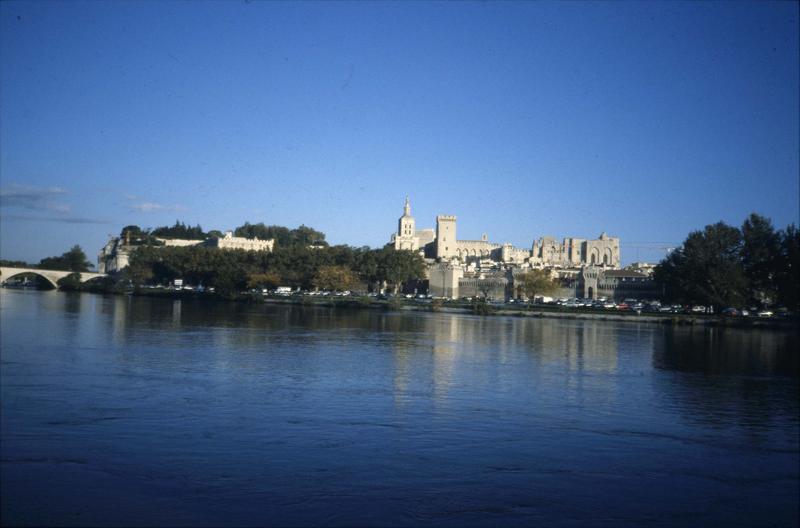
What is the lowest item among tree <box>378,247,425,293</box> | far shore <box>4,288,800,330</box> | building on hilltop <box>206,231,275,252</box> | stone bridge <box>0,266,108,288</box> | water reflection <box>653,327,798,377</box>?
water reflection <box>653,327,798,377</box>

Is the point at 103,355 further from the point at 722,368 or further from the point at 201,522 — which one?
the point at 722,368

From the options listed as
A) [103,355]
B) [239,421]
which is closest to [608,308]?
[103,355]

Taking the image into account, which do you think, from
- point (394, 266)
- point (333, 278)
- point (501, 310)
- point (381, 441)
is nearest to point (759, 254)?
point (501, 310)

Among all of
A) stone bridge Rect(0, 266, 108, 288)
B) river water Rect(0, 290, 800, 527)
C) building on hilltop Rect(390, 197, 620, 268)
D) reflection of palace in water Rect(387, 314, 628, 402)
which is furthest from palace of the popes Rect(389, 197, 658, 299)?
river water Rect(0, 290, 800, 527)

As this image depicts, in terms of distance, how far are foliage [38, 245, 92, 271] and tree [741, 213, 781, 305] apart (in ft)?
273

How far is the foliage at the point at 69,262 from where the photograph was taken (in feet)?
329

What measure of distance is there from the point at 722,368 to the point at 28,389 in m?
20.2

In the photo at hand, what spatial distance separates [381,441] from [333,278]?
66.8 meters

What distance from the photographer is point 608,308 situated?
6550cm

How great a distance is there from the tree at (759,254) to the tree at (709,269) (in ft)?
2.46

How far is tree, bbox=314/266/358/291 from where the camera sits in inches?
3073

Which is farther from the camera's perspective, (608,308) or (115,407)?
(608,308)

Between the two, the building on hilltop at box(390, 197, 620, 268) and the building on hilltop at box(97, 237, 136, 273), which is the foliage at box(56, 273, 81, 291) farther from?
the building on hilltop at box(390, 197, 620, 268)

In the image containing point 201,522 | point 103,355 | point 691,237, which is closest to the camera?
point 201,522
